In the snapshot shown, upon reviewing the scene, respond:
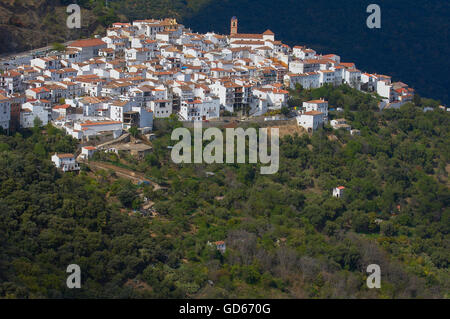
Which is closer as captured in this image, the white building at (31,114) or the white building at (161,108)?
the white building at (31,114)

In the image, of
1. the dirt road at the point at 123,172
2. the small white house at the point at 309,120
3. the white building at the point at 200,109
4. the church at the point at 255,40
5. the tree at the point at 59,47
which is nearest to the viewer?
the dirt road at the point at 123,172

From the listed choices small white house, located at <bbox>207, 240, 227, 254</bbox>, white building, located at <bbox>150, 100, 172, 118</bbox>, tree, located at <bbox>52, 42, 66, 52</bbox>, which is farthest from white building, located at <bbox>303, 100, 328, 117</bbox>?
small white house, located at <bbox>207, 240, 227, 254</bbox>

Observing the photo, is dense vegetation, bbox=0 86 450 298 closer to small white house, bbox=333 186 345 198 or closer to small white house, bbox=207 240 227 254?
small white house, bbox=207 240 227 254

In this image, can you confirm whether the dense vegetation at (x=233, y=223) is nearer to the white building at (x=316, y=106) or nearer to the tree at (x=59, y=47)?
the white building at (x=316, y=106)

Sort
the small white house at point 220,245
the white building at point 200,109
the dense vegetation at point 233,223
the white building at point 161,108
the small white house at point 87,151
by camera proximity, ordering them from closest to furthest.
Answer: the dense vegetation at point 233,223 < the small white house at point 220,245 < the small white house at point 87,151 < the white building at point 161,108 < the white building at point 200,109

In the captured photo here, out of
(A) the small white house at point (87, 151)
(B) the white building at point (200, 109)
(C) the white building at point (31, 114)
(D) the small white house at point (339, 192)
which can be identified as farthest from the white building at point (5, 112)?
(D) the small white house at point (339, 192)

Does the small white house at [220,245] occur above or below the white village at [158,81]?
below

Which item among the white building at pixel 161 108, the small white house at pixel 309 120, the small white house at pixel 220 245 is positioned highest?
the white building at pixel 161 108
